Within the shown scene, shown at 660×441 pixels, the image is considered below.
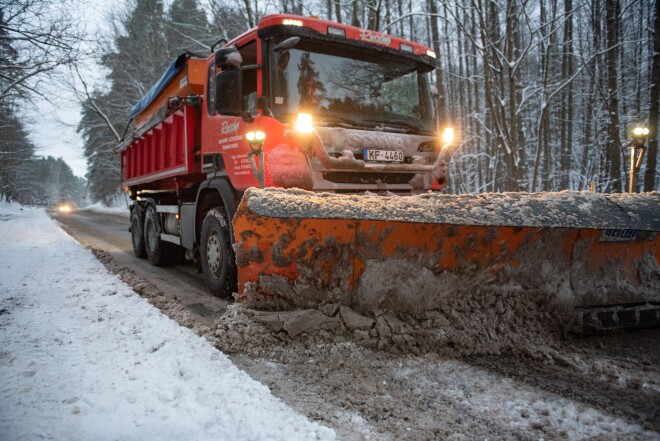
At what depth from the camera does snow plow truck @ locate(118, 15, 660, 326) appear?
8.96ft

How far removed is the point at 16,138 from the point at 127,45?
26395 mm

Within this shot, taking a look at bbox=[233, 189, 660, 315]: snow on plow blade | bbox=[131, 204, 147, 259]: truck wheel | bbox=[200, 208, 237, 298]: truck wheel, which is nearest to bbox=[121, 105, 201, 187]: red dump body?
bbox=[131, 204, 147, 259]: truck wheel

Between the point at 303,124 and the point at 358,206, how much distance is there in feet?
4.03

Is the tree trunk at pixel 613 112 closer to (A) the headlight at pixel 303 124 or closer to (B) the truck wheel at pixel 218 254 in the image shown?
(A) the headlight at pixel 303 124

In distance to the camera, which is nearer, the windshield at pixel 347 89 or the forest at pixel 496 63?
the windshield at pixel 347 89

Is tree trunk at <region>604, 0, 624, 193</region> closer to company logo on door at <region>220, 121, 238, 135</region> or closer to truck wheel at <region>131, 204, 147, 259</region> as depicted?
company logo on door at <region>220, 121, 238, 135</region>

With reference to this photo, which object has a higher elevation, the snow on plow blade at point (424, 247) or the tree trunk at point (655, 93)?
the tree trunk at point (655, 93)

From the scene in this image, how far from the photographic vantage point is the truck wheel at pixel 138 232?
739cm

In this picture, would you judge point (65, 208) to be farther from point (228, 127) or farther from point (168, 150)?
point (228, 127)


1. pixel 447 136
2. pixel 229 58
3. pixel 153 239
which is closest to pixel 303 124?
pixel 229 58

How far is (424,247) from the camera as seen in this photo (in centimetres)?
283

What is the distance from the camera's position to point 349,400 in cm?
218

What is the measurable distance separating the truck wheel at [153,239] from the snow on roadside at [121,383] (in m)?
2.61

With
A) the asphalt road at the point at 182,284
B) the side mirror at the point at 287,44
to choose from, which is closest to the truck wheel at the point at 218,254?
the asphalt road at the point at 182,284
